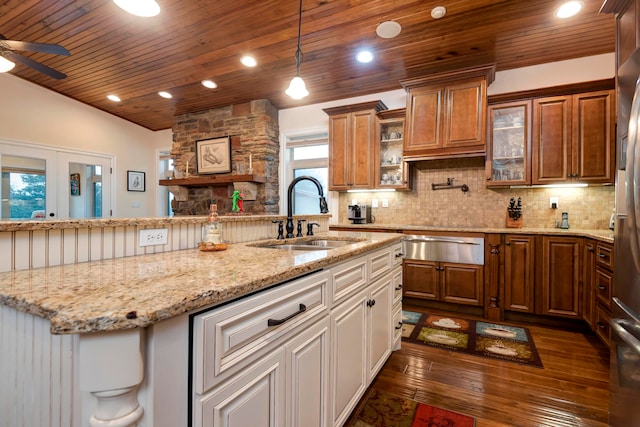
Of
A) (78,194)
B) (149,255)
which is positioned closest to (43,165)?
(78,194)

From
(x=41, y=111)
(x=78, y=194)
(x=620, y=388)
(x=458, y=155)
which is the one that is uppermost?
(x=41, y=111)

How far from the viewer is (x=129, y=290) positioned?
2.45ft

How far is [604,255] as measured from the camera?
2.31m

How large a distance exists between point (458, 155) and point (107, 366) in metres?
3.49

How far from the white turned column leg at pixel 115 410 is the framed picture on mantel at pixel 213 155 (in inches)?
185

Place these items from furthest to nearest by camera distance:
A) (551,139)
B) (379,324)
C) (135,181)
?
(135,181)
(551,139)
(379,324)

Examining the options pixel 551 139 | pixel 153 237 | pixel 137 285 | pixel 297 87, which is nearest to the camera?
pixel 137 285

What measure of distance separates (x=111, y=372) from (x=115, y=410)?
88mm

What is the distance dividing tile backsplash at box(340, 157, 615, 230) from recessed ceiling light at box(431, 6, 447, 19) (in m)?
1.64

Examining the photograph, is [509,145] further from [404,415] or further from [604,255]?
[404,415]

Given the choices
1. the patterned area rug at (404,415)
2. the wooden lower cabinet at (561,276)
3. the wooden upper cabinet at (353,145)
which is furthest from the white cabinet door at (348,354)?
the wooden upper cabinet at (353,145)

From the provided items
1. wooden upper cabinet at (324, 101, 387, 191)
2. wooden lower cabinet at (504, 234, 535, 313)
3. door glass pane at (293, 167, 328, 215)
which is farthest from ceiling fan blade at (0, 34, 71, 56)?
wooden lower cabinet at (504, 234, 535, 313)

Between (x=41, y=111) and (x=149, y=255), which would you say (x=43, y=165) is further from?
(x=149, y=255)

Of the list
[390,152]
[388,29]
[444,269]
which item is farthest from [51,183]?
[444,269]
